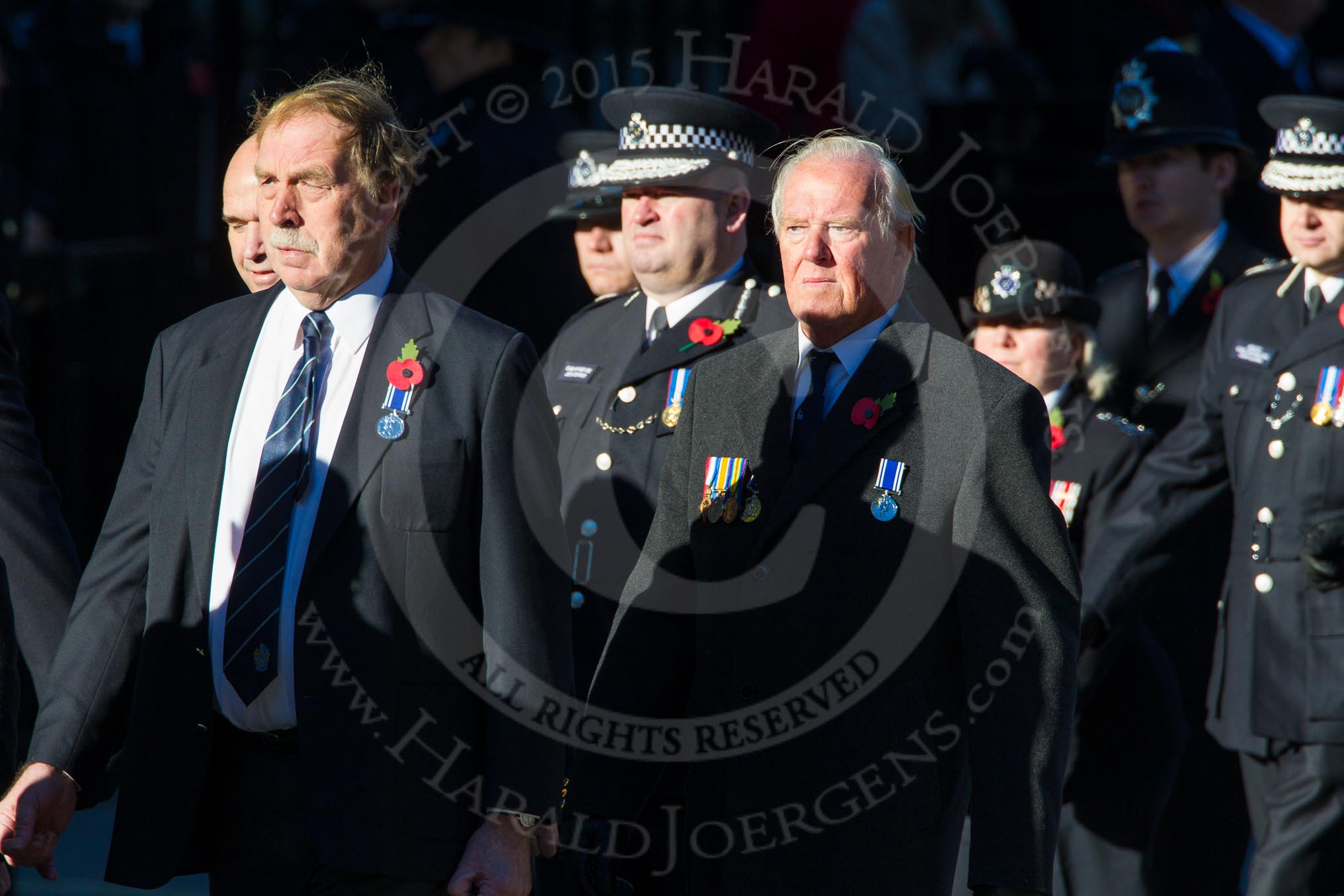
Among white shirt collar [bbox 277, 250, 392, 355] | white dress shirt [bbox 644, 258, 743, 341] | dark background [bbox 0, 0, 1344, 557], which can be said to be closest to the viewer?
white shirt collar [bbox 277, 250, 392, 355]

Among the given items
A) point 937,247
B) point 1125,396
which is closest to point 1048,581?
point 1125,396

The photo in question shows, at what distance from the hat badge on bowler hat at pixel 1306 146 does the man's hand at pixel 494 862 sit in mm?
3038

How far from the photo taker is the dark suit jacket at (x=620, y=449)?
4707 mm

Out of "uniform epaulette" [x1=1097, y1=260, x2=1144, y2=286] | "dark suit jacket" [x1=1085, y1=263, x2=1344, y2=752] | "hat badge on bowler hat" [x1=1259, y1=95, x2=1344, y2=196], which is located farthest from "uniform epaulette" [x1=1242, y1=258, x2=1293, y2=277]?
"uniform epaulette" [x1=1097, y1=260, x2=1144, y2=286]

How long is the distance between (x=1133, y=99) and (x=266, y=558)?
12.9ft

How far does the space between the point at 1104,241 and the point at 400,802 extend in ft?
15.6

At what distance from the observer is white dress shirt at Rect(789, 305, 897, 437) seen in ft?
12.0

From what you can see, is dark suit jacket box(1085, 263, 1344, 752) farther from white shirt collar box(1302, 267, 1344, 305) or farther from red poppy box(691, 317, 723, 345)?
red poppy box(691, 317, 723, 345)

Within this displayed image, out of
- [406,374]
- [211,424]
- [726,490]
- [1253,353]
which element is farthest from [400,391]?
[1253,353]

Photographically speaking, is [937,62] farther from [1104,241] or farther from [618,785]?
[618,785]

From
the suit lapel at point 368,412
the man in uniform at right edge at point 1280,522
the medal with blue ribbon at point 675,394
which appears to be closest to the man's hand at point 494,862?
the suit lapel at point 368,412

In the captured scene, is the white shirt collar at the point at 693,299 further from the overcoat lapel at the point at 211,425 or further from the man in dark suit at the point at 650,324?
the overcoat lapel at the point at 211,425

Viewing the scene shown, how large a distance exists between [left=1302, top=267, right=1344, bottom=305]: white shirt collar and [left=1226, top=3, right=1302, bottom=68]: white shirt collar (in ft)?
9.30

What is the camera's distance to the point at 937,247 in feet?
23.5
